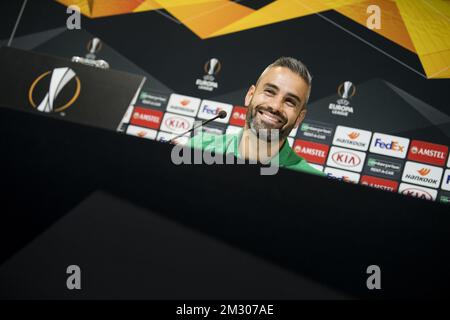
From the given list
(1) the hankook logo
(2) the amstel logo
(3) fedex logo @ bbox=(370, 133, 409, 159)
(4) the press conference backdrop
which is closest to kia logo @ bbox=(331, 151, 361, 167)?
(4) the press conference backdrop

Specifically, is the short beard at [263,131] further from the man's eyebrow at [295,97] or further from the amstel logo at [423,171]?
the amstel logo at [423,171]

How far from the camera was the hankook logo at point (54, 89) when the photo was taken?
1584mm

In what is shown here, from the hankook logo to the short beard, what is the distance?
3.71 feet

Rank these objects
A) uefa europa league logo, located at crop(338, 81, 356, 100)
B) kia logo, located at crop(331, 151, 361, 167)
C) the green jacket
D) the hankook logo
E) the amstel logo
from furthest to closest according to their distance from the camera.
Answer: uefa europa league logo, located at crop(338, 81, 356, 100) → kia logo, located at crop(331, 151, 361, 167) → the amstel logo → the green jacket → the hankook logo

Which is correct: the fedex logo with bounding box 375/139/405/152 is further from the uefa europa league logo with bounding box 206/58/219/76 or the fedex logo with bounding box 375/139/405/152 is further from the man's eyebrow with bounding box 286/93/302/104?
the uefa europa league logo with bounding box 206/58/219/76

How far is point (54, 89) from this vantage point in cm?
160

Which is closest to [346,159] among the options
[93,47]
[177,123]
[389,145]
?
[389,145]

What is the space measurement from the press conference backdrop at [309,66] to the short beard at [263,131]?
40.8 inches

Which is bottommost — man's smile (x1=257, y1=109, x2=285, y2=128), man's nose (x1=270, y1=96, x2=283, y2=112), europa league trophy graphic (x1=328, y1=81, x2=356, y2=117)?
man's smile (x1=257, y1=109, x2=285, y2=128)

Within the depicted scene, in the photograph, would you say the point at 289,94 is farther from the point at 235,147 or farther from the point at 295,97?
the point at 235,147

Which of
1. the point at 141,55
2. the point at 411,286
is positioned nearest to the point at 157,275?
the point at 411,286

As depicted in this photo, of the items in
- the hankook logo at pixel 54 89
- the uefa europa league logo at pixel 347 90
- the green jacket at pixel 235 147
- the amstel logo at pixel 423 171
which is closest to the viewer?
the hankook logo at pixel 54 89

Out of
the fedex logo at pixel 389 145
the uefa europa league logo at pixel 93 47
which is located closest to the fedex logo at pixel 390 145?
the fedex logo at pixel 389 145

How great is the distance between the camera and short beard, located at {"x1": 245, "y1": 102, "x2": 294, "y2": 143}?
260 centimetres
